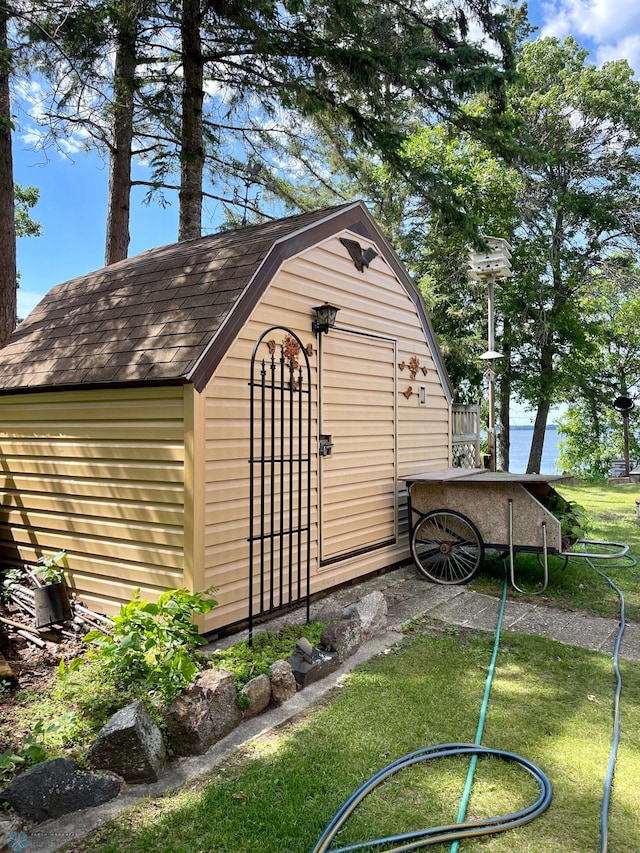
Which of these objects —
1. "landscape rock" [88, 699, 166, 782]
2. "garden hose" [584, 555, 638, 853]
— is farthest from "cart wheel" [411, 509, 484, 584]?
"landscape rock" [88, 699, 166, 782]

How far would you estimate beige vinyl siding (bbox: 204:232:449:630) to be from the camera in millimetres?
3877

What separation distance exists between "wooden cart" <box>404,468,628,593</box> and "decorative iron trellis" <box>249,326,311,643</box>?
1.42 meters

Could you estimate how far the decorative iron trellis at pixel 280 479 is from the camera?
4.09m

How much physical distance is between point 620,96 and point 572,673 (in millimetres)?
17321

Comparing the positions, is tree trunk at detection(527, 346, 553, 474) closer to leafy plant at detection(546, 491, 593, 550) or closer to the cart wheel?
leafy plant at detection(546, 491, 593, 550)

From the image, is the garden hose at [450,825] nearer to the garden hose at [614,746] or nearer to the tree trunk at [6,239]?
the garden hose at [614,746]

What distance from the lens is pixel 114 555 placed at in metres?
4.16

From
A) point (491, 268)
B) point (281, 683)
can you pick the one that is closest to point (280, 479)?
point (281, 683)

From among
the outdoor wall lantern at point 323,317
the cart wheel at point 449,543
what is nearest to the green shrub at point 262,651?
the cart wheel at point 449,543

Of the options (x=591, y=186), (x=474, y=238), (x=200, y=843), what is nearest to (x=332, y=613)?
(x=200, y=843)

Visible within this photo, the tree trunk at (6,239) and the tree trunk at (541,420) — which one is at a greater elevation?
the tree trunk at (6,239)

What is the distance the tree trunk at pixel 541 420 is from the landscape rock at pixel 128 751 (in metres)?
14.8

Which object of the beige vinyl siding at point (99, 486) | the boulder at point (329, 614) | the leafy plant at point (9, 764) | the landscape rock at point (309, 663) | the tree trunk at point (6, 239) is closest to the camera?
the leafy plant at point (9, 764)

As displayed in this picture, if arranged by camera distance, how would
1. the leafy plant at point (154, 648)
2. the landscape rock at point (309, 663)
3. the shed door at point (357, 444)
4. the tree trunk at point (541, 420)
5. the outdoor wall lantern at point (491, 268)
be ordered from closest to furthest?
the leafy plant at point (154, 648), the landscape rock at point (309, 663), the shed door at point (357, 444), the outdoor wall lantern at point (491, 268), the tree trunk at point (541, 420)
